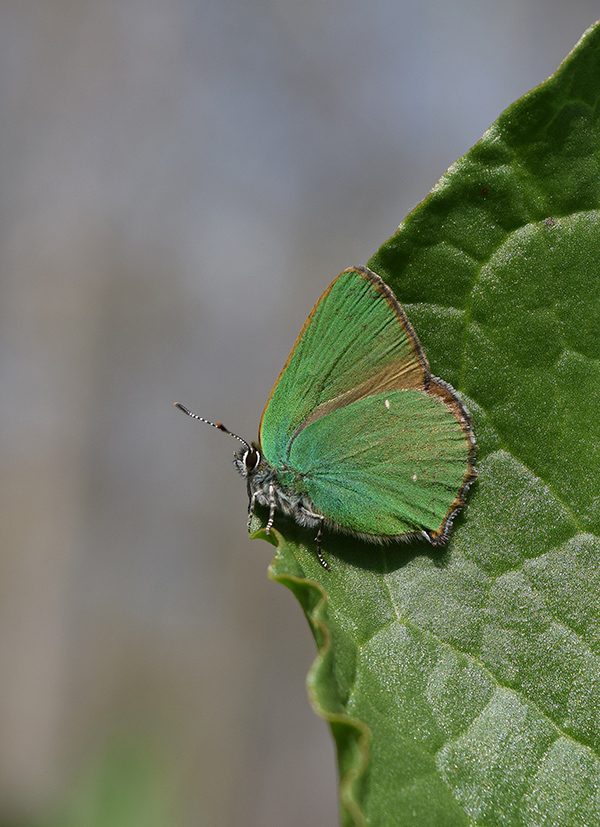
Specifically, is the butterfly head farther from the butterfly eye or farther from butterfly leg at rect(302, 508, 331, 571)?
butterfly leg at rect(302, 508, 331, 571)

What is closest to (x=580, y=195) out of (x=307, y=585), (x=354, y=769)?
(x=307, y=585)

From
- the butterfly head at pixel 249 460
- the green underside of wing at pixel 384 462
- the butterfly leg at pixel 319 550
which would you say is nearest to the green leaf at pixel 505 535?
the butterfly leg at pixel 319 550

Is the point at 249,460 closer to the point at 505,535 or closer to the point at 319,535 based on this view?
the point at 319,535

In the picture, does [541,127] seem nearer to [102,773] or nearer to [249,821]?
[102,773]

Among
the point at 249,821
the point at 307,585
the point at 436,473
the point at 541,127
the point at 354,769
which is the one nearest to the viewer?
the point at 354,769

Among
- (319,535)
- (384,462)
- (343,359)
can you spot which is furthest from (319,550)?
(343,359)

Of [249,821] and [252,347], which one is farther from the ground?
[252,347]

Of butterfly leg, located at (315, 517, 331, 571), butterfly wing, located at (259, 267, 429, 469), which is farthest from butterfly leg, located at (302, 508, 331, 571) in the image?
butterfly wing, located at (259, 267, 429, 469)

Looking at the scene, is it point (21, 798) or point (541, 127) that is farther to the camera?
point (21, 798)
